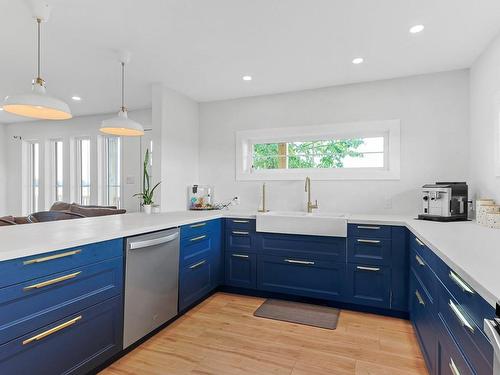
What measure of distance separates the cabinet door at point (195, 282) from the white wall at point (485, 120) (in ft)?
8.43

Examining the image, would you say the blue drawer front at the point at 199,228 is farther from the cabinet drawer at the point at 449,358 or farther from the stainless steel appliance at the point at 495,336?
the stainless steel appliance at the point at 495,336

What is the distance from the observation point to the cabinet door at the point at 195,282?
2.56m

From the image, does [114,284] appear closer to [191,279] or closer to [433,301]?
[191,279]

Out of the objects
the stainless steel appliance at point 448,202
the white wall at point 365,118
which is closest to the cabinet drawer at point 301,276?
the white wall at point 365,118

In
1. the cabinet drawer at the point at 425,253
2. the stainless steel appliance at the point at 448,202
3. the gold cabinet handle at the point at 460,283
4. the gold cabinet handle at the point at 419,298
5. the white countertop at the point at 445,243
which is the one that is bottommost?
the gold cabinet handle at the point at 419,298

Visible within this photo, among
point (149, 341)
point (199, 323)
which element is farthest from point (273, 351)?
point (149, 341)

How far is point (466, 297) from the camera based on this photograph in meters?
1.07

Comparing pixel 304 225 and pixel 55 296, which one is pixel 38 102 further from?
pixel 304 225

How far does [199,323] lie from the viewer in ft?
8.15

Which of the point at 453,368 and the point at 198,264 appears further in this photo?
the point at 198,264

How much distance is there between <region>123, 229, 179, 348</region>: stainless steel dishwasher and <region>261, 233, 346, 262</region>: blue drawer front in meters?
1.00

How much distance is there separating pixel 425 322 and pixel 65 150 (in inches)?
242

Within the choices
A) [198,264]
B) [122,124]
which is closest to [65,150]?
[122,124]

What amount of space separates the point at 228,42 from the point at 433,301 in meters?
2.36
